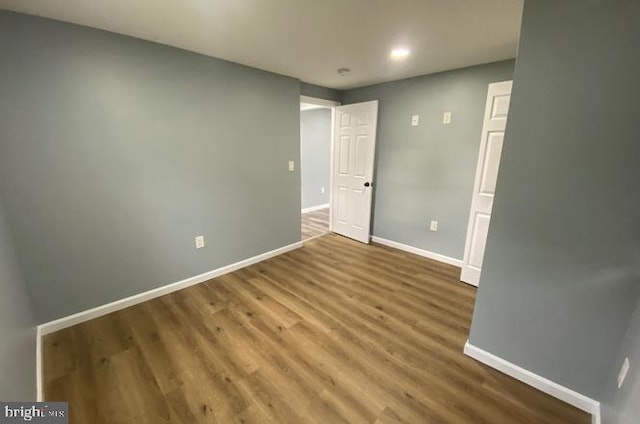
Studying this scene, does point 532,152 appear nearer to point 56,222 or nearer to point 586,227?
point 586,227

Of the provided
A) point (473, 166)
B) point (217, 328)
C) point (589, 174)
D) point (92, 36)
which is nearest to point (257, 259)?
point (217, 328)

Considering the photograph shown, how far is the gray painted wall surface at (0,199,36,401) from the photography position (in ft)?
3.43

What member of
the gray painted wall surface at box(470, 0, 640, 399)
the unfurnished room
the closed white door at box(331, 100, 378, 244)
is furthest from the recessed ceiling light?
the gray painted wall surface at box(470, 0, 640, 399)

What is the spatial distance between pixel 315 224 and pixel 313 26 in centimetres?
346

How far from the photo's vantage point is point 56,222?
190 cm

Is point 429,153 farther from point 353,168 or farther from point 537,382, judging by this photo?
point 537,382

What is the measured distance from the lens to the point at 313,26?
5.93 feet

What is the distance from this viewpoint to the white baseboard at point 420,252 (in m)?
3.20

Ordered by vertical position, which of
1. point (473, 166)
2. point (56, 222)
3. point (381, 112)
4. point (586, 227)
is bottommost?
point (56, 222)

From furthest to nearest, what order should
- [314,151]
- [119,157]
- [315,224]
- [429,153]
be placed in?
1. [314,151]
2. [315,224]
3. [429,153]
4. [119,157]

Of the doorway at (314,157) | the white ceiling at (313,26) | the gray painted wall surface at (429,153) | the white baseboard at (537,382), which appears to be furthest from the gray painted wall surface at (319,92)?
the white baseboard at (537,382)

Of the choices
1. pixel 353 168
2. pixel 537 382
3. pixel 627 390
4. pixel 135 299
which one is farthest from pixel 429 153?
pixel 135 299

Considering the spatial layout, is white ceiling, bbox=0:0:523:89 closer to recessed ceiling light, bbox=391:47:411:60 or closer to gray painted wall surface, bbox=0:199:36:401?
recessed ceiling light, bbox=391:47:411:60

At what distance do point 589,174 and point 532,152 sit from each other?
0.88 ft
